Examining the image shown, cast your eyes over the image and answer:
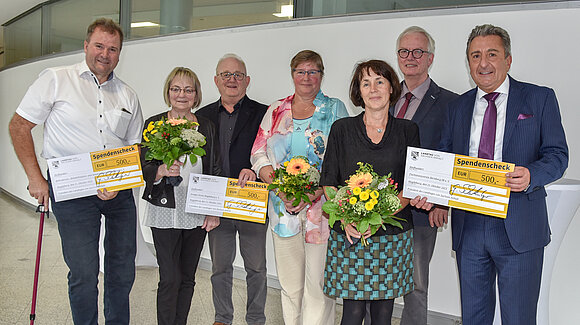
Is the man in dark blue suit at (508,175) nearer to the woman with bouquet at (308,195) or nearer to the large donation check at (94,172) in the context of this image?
the woman with bouquet at (308,195)

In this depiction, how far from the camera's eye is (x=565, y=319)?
3502 mm

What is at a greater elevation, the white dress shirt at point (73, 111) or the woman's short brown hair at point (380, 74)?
the woman's short brown hair at point (380, 74)

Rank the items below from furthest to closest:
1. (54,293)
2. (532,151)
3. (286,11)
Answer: (286,11) → (54,293) → (532,151)

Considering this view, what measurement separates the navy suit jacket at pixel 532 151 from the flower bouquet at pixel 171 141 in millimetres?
1629

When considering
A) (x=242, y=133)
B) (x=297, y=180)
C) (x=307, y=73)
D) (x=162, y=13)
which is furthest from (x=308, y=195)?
(x=162, y=13)

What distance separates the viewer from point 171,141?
9.52ft

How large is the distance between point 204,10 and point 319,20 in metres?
1.67

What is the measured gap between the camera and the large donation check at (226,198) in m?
3.13

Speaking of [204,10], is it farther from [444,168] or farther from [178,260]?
[444,168]

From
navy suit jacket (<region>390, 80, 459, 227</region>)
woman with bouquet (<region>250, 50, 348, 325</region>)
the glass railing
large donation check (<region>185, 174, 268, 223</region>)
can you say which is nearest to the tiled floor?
woman with bouquet (<region>250, 50, 348, 325</region>)

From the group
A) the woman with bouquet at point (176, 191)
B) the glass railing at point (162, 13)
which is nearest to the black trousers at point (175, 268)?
the woman with bouquet at point (176, 191)

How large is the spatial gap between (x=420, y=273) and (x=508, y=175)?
105 centimetres

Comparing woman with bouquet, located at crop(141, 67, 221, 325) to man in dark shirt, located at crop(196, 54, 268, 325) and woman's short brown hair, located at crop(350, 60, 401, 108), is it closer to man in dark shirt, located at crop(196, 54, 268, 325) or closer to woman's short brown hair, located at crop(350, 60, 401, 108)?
man in dark shirt, located at crop(196, 54, 268, 325)

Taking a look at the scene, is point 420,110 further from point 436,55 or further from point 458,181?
point 436,55
